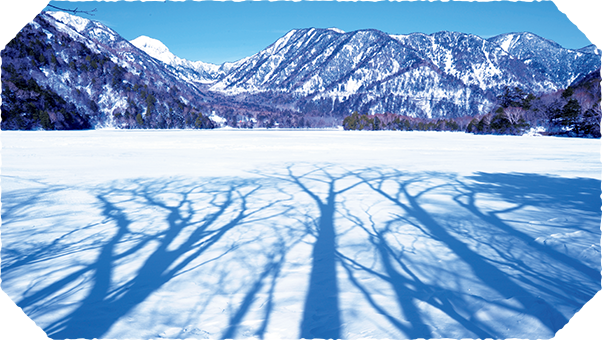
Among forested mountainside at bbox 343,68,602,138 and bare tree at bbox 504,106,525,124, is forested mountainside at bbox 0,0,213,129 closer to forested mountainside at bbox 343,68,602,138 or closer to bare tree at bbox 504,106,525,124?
forested mountainside at bbox 343,68,602,138

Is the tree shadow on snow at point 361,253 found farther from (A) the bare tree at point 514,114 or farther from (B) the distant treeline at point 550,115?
(A) the bare tree at point 514,114

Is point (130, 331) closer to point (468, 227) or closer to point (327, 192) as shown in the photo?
point (468, 227)

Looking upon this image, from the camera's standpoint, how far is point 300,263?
4.23 metres

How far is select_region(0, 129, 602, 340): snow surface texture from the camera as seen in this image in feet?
9.76

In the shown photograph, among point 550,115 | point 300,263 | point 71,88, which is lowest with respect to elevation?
point 300,263

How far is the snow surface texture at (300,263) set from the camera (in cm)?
297

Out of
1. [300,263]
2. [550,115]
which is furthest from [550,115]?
[300,263]

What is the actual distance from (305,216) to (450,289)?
3203 millimetres

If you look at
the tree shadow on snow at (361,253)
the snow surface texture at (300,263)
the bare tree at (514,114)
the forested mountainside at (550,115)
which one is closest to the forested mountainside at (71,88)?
the snow surface texture at (300,263)

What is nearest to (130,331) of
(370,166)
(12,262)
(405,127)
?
(12,262)

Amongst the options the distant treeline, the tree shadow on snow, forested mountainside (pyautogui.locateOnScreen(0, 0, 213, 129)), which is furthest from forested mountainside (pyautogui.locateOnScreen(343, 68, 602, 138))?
forested mountainside (pyautogui.locateOnScreen(0, 0, 213, 129))

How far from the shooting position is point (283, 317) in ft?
10.1

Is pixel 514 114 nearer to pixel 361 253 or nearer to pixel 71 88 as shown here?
pixel 361 253

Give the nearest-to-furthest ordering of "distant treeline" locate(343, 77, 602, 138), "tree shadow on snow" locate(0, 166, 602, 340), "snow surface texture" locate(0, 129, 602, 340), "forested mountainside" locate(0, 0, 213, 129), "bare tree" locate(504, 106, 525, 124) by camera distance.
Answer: "snow surface texture" locate(0, 129, 602, 340) < "tree shadow on snow" locate(0, 166, 602, 340) < "distant treeline" locate(343, 77, 602, 138) < "bare tree" locate(504, 106, 525, 124) < "forested mountainside" locate(0, 0, 213, 129)
